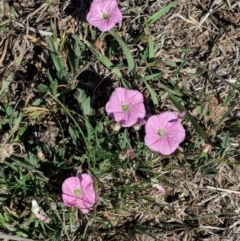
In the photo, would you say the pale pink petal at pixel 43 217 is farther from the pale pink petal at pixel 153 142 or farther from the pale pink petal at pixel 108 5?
the pale pink petal at pixel 108 5

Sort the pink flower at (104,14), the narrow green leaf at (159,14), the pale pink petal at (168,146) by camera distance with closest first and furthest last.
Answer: the pale pink petal at (168,146) → the pink flower at (104,14) → the narrow green leaf at (159,14)

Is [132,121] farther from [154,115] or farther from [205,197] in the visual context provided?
[205,197]

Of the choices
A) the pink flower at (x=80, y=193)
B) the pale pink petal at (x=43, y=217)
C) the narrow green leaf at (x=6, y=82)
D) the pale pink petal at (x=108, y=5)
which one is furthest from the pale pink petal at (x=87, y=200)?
the pale pink petal at (x=108, y=5)

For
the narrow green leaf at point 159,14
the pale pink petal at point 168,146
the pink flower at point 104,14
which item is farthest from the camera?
the narrow green leaf at point 159,14

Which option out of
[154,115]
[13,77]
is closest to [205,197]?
[154,115]

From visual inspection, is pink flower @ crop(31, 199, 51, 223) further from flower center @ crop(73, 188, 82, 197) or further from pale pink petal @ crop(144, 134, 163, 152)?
pale pink petal @ crop(144, 134, 163, 152)

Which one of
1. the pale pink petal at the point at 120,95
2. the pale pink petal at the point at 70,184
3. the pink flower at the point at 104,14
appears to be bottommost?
the pale pink petal at the point at 70,184

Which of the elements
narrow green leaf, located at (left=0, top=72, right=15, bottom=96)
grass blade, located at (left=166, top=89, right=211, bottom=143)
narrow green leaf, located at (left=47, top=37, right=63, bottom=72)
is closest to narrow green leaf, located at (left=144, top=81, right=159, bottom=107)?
grass blade, located at (left=166, top=89, right=211, bottom=143)
